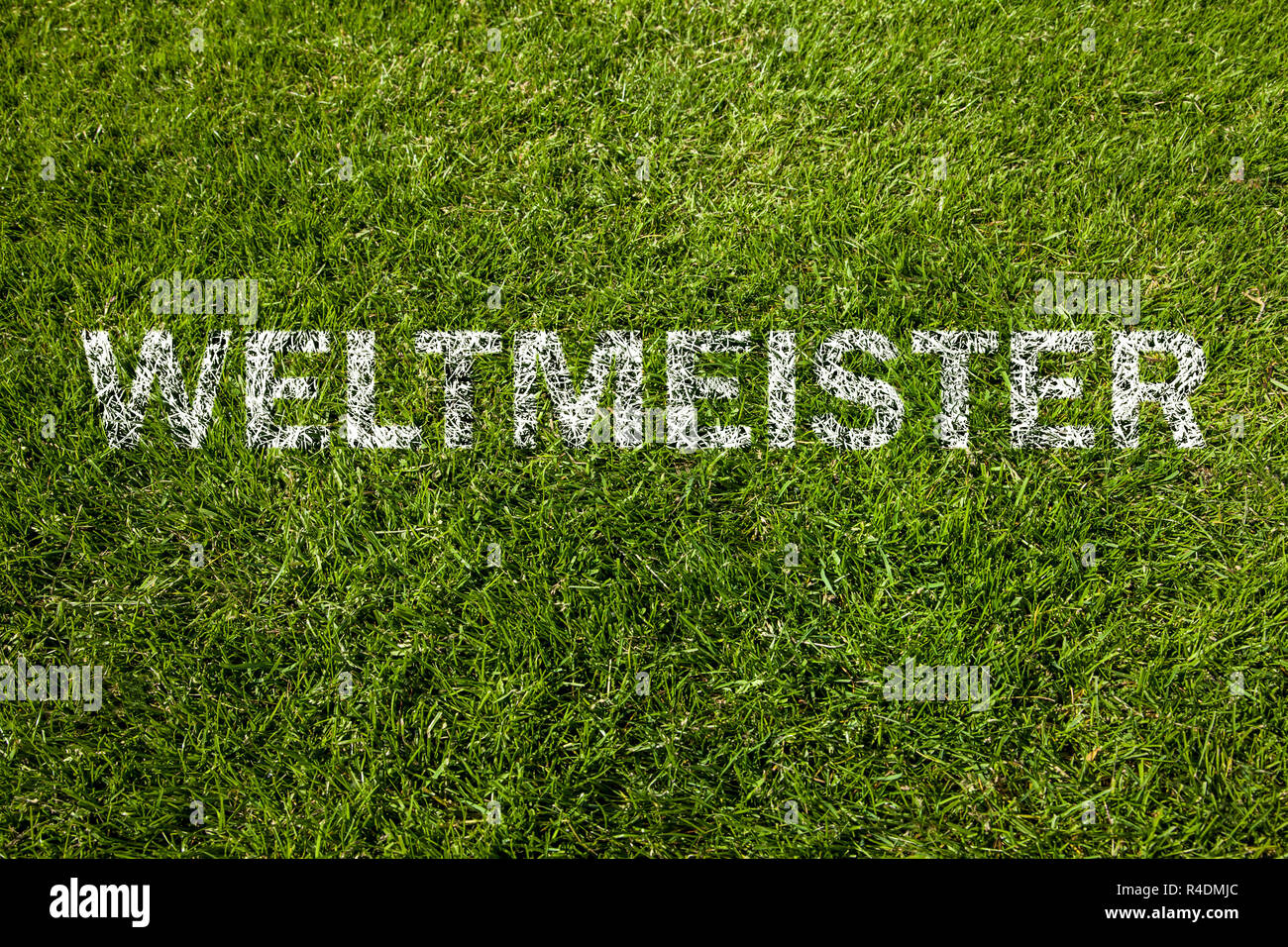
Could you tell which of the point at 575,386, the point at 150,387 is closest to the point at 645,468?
the point at 575,386

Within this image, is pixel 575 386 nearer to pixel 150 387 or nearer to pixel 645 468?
pixel 645 468

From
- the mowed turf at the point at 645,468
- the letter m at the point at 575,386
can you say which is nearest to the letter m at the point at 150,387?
the mowed turf at the point at 645,468

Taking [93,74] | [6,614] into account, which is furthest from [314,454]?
[93,74]

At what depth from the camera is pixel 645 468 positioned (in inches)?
88.6

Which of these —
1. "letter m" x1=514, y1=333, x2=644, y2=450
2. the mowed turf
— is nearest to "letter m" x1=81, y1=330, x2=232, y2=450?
the mowed turf

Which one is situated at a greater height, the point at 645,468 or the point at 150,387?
the point at 150,387

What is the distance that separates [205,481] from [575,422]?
106cm

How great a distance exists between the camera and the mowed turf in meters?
1.89

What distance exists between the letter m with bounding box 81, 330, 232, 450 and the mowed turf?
Answer: 0.04 m

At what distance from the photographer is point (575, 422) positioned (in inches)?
91.1

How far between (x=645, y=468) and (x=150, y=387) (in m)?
1.52

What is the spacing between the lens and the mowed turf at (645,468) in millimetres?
1887
